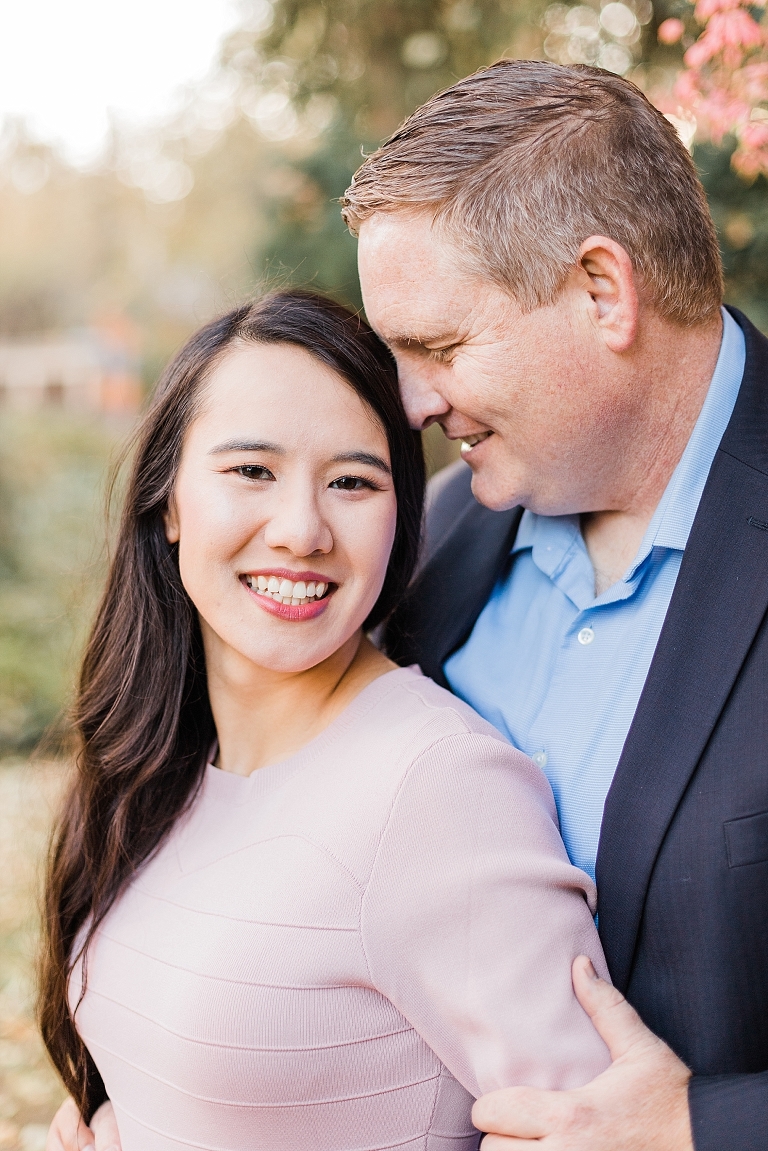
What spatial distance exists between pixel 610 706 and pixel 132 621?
106cm

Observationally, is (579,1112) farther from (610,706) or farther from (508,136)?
(508,136)

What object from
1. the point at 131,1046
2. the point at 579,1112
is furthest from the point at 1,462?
the point at 579,1112

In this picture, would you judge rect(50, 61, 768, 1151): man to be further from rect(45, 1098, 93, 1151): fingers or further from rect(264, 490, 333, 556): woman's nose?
rect(264, 490, 333, 556): woman's nose

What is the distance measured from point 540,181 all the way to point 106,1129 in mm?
2161

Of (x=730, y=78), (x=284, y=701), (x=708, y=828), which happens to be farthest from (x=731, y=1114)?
(x=730, y=78)

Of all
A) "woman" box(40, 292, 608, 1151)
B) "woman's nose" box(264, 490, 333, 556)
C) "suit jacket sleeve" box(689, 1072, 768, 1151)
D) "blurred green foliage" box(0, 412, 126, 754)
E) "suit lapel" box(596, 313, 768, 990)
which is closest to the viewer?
"suit jacket sleeve" box(689, 1072, 768, 1151)

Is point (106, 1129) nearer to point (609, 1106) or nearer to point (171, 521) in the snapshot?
point (609, 1106)

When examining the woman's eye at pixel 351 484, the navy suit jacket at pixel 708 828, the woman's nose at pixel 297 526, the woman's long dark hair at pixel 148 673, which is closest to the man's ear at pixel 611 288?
the navy suit jacket at pixel 708 828

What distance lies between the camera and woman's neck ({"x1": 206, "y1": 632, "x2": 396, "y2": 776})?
2.10 metres

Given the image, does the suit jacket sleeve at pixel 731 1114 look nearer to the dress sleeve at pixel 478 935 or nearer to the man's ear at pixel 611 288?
the dress sleeve at pixel 478 935

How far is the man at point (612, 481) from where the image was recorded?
67.2 inches

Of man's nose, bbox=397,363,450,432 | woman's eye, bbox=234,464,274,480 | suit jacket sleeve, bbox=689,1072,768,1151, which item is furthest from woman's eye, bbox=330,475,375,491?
suit jacket sleeve, bbox=689,1072,768,1151

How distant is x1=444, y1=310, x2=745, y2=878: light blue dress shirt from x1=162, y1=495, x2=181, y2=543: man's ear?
2.38ft

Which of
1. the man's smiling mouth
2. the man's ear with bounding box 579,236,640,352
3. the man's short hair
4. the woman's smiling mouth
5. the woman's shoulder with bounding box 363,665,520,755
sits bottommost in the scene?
the woman's shoulder with bounding box 363,665,520,755
